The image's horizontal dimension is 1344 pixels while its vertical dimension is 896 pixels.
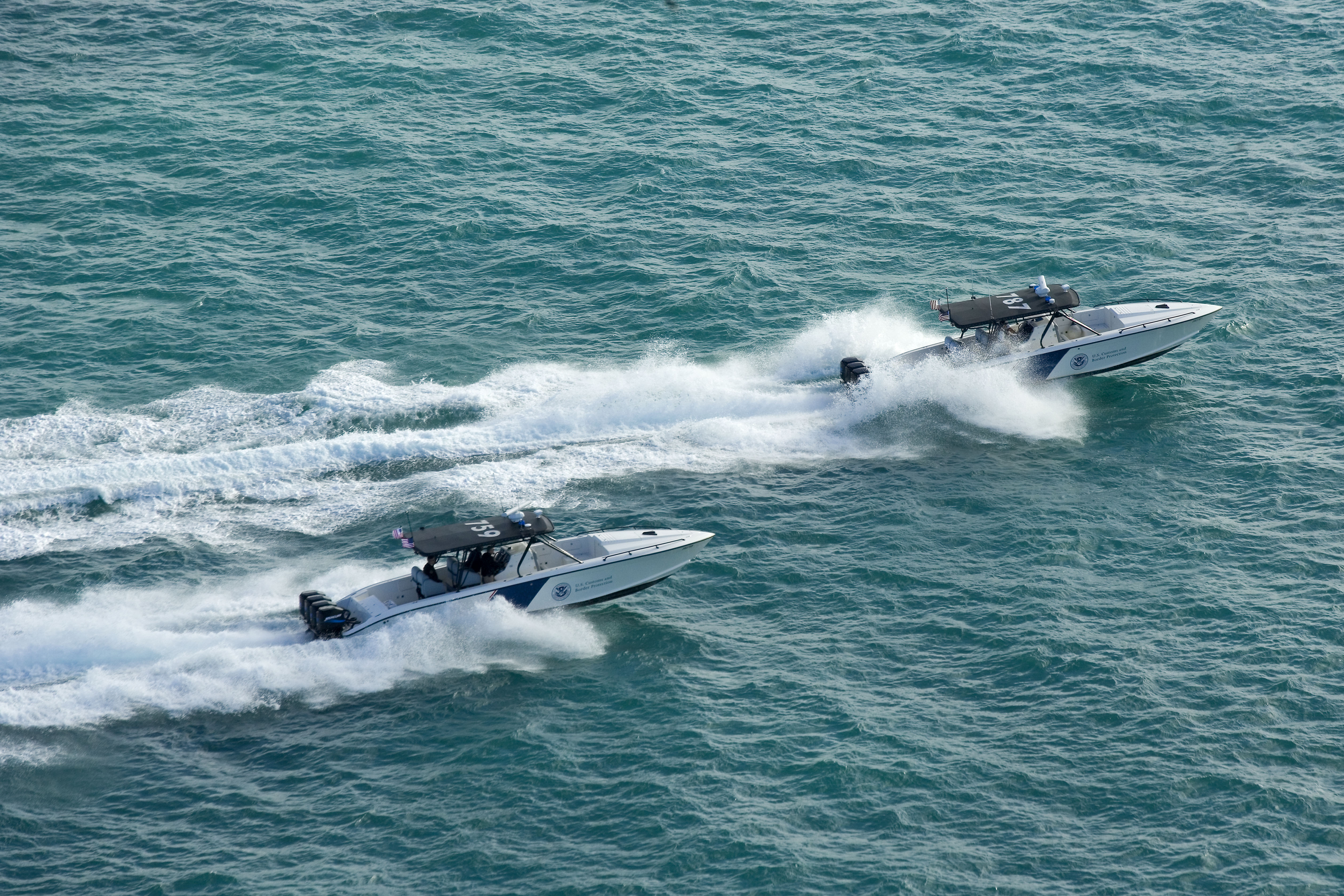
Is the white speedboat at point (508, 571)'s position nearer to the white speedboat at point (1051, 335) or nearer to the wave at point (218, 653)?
the wave at point (218, 653)

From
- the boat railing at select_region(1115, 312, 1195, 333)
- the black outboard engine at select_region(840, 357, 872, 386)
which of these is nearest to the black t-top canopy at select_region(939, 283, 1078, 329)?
the boat railing at select_region(1115, 312, 1195, 333)

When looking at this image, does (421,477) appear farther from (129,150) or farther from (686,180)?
(129,150)

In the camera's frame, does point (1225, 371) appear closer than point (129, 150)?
Yes

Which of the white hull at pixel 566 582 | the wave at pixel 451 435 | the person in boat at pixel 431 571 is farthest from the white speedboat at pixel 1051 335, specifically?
the person in boat at pixel 431 571

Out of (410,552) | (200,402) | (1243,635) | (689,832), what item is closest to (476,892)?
(689,832)

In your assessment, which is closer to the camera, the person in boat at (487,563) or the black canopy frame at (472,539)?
the black canopy frame at (472,539)

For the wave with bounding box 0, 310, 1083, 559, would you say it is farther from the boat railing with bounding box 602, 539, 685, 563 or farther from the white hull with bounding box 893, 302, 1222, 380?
the boat railing with bounding box 602, 539, 685, 563
